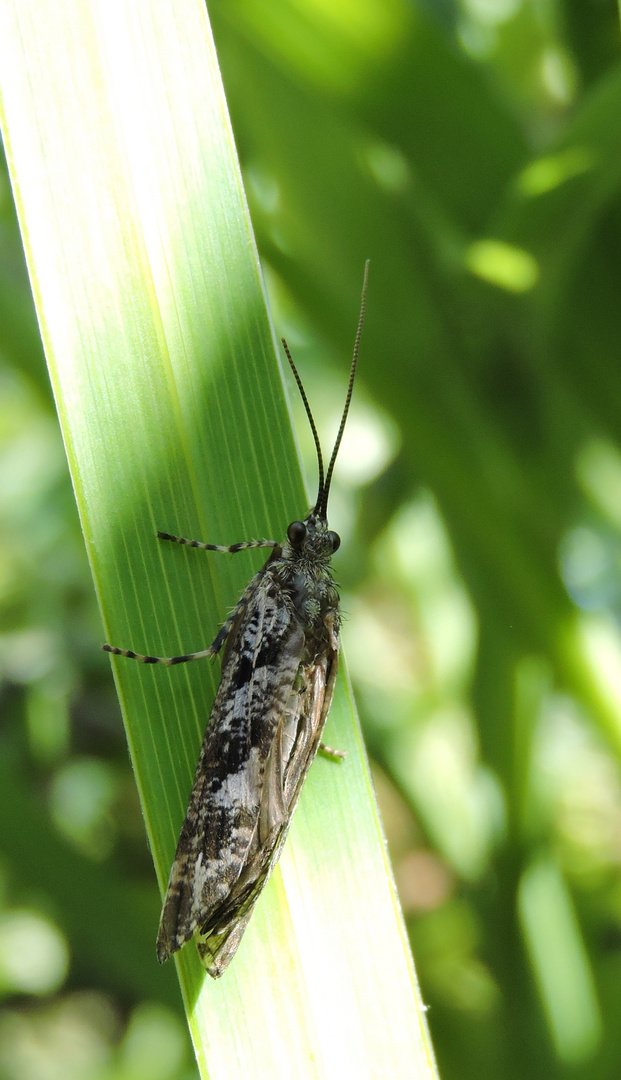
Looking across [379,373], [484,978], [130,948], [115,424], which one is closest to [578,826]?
[484,978]

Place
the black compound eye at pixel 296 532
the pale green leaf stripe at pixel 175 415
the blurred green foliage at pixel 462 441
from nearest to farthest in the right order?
1. the pale green leaf stripe at pixel 175 415
2. the black compound eye at pixel 296 532
3. the blurred green foliage at pixel 462 441

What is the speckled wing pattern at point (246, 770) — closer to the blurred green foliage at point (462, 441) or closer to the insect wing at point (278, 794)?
the insect wing at point (278, 794)

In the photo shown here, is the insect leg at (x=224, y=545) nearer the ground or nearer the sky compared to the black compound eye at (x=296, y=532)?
nearer the ground

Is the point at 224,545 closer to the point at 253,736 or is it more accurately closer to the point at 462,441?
the point at 253,736

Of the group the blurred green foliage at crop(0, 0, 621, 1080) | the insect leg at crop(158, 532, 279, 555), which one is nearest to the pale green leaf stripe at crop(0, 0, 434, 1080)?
the insect leg at crop(158, 532, 279, 555)

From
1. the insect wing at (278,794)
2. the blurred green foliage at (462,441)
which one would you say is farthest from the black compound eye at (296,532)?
the blurred green foliage at (462,441)

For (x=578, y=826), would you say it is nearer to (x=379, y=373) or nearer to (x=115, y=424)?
(x=379, y=373)

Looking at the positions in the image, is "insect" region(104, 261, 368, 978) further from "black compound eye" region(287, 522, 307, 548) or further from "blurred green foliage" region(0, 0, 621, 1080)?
"blurred green foliage" region(0, 0, 621, 1080)

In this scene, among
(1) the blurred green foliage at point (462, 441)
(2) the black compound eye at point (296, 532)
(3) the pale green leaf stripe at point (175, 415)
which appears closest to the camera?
(3) the pale green leaf stripe at point (175, 415)

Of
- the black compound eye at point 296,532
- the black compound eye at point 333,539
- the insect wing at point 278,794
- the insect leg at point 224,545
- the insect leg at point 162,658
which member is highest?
the black compound eye at point 333,539
